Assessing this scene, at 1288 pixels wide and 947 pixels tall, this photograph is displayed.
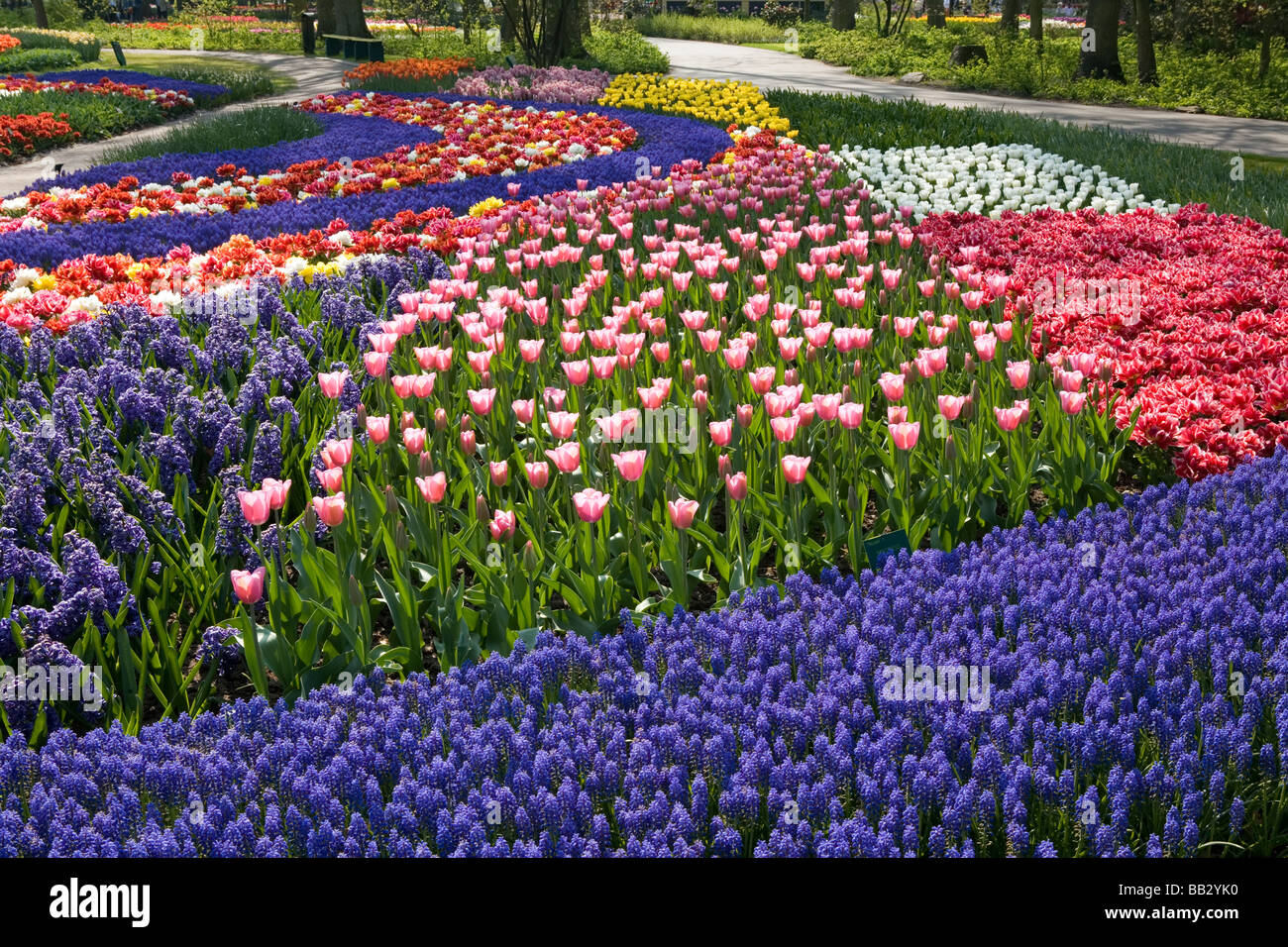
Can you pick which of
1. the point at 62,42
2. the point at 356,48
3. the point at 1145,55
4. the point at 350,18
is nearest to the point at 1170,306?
the point at 1145,55

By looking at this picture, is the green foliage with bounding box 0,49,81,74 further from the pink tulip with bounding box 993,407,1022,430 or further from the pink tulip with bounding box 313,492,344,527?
the pink tulip with bounding box 993,407,1022,430

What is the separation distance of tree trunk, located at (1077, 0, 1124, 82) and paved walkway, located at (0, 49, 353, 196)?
1528 centimetres

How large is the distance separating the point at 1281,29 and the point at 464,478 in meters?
27.9

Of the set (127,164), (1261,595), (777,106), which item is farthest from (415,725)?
(777,106)

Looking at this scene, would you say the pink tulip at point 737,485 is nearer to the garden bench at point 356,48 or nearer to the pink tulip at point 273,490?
the pink tulip at point 273,490

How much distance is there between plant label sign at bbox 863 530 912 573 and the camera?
4.10 meters

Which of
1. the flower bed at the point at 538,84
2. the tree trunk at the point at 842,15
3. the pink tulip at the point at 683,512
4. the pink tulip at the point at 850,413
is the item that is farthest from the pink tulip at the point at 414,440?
the tree trunk at the point at 842,15

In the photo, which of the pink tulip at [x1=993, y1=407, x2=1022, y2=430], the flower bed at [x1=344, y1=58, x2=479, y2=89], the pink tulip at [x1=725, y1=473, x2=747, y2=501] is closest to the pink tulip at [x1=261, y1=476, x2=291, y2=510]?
the pink tulip at [x1=725, y1=473, x2=747, y2=501]

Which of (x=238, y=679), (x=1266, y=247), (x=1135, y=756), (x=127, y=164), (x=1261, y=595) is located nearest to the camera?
(x=1135, y=756)

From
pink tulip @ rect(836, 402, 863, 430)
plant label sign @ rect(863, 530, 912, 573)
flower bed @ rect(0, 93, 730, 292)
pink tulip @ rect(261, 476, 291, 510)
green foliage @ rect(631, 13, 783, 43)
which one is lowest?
plant label sign @ rect(863, 530, 912, 573)

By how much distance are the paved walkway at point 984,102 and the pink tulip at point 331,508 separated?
11284 mm

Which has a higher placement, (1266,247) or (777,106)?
(777,106)

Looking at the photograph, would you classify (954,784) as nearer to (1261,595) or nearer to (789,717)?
(789,717)
